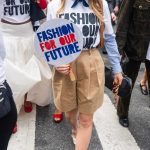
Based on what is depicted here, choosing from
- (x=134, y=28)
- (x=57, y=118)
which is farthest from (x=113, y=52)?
(x=57, y=118)

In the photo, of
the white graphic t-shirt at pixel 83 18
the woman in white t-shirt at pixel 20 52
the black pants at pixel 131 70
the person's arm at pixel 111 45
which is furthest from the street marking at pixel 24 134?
the white graphic t-shirt at pixel 83 18

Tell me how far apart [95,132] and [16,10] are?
1.55 metres

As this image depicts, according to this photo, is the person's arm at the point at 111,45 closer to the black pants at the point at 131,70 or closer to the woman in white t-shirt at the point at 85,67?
the woman in white t-shirt at the point at 85,67

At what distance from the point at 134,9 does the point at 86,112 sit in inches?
47.3

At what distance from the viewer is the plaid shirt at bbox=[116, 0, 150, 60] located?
3.95 meters

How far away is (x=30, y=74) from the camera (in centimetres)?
437

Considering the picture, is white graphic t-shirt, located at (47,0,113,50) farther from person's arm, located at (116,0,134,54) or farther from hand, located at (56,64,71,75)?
person's arm, located at (116,0,134,54)

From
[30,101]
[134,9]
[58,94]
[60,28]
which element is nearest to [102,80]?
[58,94]

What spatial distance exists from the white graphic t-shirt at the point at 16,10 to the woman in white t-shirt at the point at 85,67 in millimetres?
938

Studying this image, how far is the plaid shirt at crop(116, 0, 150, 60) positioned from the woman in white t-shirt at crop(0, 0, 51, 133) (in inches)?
35.1

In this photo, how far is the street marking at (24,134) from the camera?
13.7 ft

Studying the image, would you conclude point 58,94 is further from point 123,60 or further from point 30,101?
point 30,101

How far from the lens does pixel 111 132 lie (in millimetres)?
4523

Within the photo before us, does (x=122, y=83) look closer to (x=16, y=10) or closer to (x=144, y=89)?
(x=16, y=10)
